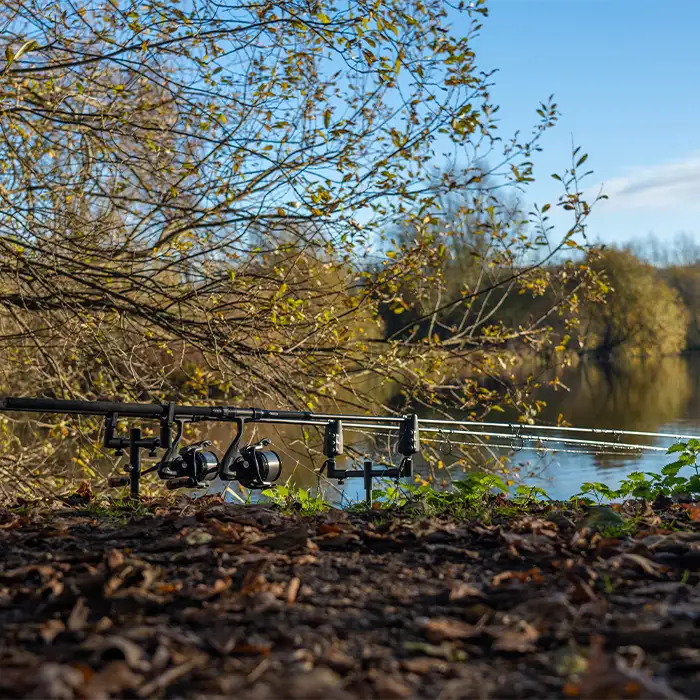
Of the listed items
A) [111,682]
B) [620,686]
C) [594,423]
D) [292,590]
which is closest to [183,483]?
[292,590]

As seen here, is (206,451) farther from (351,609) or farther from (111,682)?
(111,682)

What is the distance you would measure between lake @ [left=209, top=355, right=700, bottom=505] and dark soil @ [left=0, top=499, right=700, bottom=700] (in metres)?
2.04

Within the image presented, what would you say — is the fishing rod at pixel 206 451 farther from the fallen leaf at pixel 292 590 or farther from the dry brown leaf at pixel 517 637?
the dry brown leaf at pixel 517 637

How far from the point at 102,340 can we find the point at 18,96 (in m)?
2.42

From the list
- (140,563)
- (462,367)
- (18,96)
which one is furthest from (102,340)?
(140,563)

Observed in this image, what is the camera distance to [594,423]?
85.2 feet

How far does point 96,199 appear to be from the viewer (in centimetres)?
893

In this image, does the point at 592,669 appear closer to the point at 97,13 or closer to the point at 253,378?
the point at 253,378

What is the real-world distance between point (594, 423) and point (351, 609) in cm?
2422

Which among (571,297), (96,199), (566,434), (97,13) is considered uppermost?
(97,13)

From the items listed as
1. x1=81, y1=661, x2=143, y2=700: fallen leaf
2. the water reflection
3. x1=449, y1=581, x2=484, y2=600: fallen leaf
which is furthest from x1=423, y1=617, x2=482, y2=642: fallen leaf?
the water reflection

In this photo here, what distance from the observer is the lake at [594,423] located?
10.9 metres

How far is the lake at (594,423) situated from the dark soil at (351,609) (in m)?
2.04

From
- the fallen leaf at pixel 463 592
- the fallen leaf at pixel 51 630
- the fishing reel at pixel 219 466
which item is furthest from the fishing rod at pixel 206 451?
the fallen leaf at pixel 463 592
